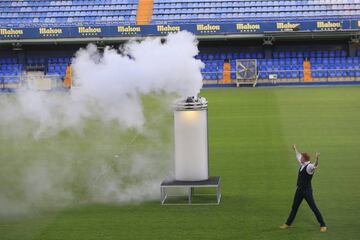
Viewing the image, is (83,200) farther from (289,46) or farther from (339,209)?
(289,46)

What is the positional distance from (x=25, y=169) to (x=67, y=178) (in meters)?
1.89

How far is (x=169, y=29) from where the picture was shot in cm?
4712

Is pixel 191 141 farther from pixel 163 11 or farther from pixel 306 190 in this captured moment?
pixel 163 11

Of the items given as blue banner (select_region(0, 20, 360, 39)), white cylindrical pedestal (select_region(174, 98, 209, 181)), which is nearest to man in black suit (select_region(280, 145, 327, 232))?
white cylindrical pedestal (select_region(174, 98, 209, 181))

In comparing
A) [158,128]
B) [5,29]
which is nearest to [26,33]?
[5,29]

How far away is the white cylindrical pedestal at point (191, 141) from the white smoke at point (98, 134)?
2.16ft

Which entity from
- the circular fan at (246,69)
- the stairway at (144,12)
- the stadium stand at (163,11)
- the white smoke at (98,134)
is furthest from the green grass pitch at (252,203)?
the stairway at (144,12)

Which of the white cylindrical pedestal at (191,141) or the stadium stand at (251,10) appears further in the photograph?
the stadium stand at (251,10)

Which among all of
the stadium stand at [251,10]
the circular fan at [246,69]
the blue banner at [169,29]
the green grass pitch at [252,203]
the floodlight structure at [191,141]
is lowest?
the green grass pitch at [252,203]

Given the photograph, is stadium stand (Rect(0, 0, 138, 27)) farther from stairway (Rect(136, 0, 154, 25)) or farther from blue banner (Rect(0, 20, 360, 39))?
blue banner (Rect(0, 20, 360, 39))

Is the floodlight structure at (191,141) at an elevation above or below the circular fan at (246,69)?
below

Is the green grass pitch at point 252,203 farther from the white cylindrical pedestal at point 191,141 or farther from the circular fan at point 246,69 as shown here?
the circular fan at point 246,69

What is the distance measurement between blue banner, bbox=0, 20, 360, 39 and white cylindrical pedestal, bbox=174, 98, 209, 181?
32.3 metres

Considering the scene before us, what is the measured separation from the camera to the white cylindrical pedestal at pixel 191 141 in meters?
14.5
